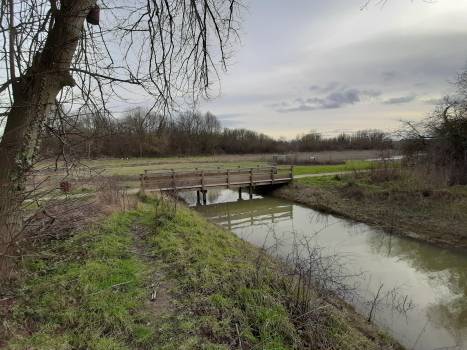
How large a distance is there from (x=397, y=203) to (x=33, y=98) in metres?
16.5

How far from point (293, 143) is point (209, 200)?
4627 centimetres

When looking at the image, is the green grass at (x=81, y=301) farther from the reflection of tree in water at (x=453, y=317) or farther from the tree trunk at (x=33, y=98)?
the reflection of tree in water at (x=453, y=317)

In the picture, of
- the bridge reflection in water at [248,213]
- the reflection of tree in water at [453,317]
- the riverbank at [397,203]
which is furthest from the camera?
the bridge reflection in water at [248,213]

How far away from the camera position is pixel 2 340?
303 centimetres

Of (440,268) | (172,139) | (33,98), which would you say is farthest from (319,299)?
(172,139)

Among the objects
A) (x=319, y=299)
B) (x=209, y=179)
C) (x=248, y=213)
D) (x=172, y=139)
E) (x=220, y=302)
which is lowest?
(x=248, y=213)

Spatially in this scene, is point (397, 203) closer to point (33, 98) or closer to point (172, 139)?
point (33, 98)

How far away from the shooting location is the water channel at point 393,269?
6.12 meters

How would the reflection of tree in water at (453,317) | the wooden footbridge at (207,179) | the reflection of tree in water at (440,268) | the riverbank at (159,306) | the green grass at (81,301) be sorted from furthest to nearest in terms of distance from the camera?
the wooden footbridge at (207,179) < the reflection of tree in water at (440,268) < the reflection of tree in water at (453,317) < the riverbank at (159,306) < the green grass at (81,301)

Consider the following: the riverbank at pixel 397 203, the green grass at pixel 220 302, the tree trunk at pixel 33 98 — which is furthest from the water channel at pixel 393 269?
the tree trunk at pixel 33 98

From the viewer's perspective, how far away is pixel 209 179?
20.2 m

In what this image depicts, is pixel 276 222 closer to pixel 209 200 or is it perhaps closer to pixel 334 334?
pixel 209 200

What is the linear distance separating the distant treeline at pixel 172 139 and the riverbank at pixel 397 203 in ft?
18.1

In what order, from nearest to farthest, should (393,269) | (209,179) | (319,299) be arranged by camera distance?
1. (319,299)
2. (393,269)
3. (209,179)
